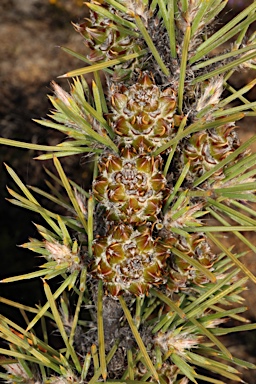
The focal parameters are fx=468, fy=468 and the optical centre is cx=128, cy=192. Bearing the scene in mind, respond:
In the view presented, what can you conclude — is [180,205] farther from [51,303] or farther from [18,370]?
[18,370]

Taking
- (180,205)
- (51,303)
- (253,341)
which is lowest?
(253,341)

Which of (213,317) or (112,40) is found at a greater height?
(112,40)

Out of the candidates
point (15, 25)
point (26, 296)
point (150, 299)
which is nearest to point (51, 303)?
point (150, 299)

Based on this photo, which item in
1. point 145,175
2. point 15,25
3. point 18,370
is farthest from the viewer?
point 15,25

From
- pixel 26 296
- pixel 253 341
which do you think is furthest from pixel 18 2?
pixel 253 341

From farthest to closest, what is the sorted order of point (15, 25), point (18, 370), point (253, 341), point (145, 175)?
1. point (15, 25)
2. point (253, 341)
3. point (18, 370)
4. point (145, 175)

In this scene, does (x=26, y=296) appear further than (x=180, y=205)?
Yes

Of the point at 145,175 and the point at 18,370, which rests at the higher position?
the point at 145,175

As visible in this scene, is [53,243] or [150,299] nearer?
[53,243]

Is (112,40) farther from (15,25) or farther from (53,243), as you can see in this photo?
(15,25)
